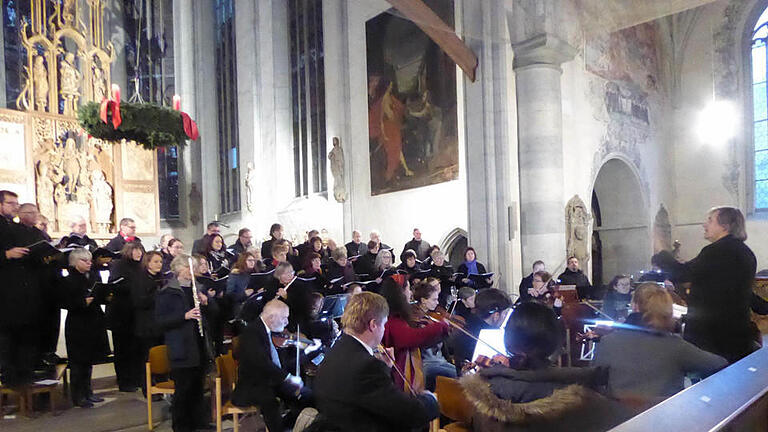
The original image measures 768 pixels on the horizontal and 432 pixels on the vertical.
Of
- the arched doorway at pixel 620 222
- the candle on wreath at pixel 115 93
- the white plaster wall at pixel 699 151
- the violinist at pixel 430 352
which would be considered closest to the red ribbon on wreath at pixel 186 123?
the candle on wreath at pixel 115 93

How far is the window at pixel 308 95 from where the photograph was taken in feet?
54.9

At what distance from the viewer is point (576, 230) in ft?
36.6

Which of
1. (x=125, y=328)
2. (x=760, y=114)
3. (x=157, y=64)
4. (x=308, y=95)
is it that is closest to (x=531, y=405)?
(x=125, y=328)

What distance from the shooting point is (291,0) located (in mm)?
18047

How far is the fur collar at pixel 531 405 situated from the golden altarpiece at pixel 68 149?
8.79 meters

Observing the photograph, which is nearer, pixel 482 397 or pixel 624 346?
pixel 482 397

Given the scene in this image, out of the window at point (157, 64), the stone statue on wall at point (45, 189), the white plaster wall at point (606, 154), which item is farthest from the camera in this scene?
the window at point (157, 64)

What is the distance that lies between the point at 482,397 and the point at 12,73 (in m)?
17.9

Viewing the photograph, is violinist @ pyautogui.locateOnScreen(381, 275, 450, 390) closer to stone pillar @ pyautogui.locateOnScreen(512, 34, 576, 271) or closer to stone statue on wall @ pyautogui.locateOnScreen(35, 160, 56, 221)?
stone pillar @ pyautogui.locateOnScreen(512, 34, 576, 271)

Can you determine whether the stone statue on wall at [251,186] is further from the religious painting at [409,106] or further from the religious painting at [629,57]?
the religious painting at [629,57]

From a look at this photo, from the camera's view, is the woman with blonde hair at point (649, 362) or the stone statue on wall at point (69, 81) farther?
the stone statue on wall at point (69, 81)

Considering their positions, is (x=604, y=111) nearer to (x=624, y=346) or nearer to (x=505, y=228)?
(x=505, y=228)

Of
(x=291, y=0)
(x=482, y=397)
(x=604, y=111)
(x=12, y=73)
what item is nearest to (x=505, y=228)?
(x=604, y=111)

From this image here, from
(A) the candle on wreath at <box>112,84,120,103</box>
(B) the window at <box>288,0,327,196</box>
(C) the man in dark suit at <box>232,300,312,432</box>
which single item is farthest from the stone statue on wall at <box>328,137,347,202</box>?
(C) the man in dark suit at <box>232,300,312,432</box>
